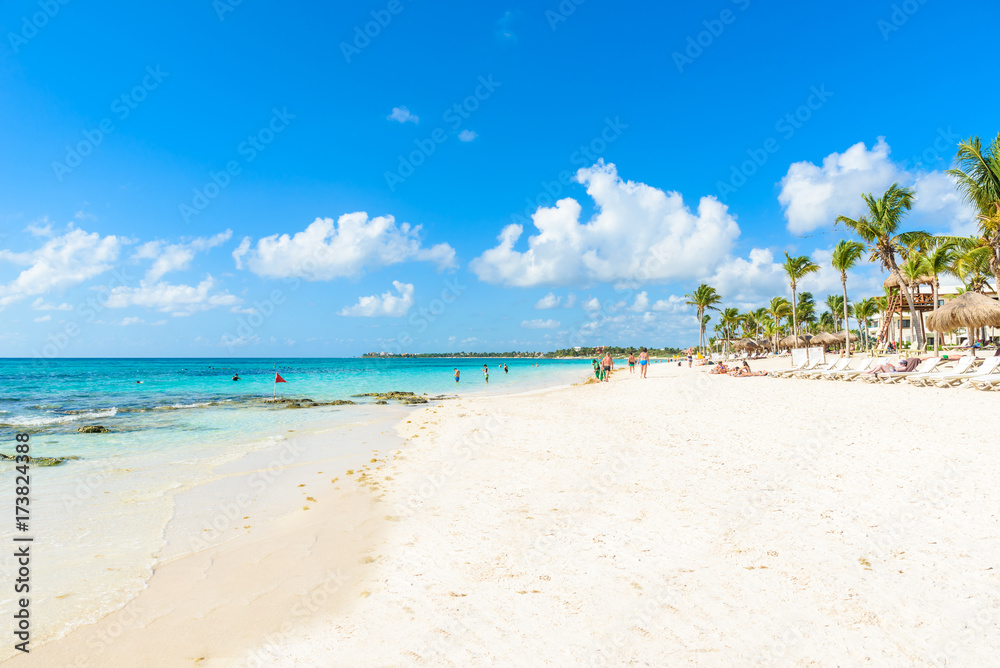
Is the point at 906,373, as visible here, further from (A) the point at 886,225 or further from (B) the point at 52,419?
(B) the point at 52,419

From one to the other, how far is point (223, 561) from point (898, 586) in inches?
251

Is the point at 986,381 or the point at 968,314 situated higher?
the point at 968,314

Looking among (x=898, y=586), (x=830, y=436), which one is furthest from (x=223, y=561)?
(x=830, y=436)

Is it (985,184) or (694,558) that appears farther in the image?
(985,184)

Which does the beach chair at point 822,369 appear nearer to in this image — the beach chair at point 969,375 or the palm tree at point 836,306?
the beach chair at point 969,375

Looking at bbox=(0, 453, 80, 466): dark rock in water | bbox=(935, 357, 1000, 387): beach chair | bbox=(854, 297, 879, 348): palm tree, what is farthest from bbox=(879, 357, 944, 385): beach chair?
bbox=(854, 297, 879, 348): palm tree

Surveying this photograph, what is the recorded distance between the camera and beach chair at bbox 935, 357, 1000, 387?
15.4m

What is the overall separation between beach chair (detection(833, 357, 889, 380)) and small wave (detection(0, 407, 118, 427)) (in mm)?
31184

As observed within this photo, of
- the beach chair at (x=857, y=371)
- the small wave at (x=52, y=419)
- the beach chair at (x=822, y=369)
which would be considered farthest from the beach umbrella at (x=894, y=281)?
the small wave at (x=52, y=419)

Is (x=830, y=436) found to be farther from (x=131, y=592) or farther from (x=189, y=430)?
(x=189, y=430)

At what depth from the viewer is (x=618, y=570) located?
14.1ft

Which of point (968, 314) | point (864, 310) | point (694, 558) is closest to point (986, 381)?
point (968, 314)

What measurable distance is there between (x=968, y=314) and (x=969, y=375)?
8811mm

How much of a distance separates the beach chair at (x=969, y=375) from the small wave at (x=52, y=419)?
31444 millimetres
